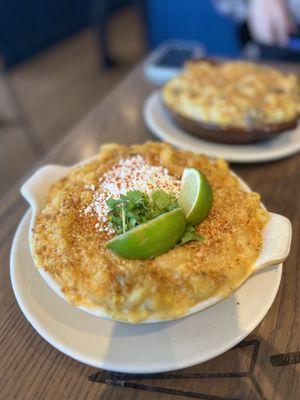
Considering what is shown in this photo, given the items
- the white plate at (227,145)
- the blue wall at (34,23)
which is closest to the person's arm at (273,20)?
the white plate at (227,145)

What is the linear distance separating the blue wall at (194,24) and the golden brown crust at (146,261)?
283cm

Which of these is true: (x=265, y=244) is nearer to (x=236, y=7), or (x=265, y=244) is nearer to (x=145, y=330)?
(x=145, y=330)

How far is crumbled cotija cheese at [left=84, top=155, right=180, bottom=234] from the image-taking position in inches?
29.1

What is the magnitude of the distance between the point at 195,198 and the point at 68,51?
3597 millimetres

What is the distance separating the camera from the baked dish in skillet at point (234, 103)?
1.09 m

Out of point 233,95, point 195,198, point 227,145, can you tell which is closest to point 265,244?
point 195,198

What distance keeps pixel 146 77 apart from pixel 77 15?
2.94m

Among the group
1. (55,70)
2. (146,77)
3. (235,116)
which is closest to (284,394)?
(235,116)

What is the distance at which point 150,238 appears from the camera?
0.63 meters

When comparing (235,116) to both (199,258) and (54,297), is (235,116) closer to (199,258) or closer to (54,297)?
(199,258)

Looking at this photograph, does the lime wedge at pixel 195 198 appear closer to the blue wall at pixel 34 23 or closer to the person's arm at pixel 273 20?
the person's arm at pixel 273 20

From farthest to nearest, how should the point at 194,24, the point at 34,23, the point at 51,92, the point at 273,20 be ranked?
the point at 34,23, the point at 194,24, the point at 51,92, the point at 273,20

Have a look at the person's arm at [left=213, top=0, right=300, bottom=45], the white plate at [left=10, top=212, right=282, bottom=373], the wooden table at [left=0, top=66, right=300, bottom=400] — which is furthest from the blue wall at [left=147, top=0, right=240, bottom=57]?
the white plate at [left=10, top=212, right=282, bottom=373]

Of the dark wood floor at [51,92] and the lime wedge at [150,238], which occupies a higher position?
the lime wedge at [150,238]
